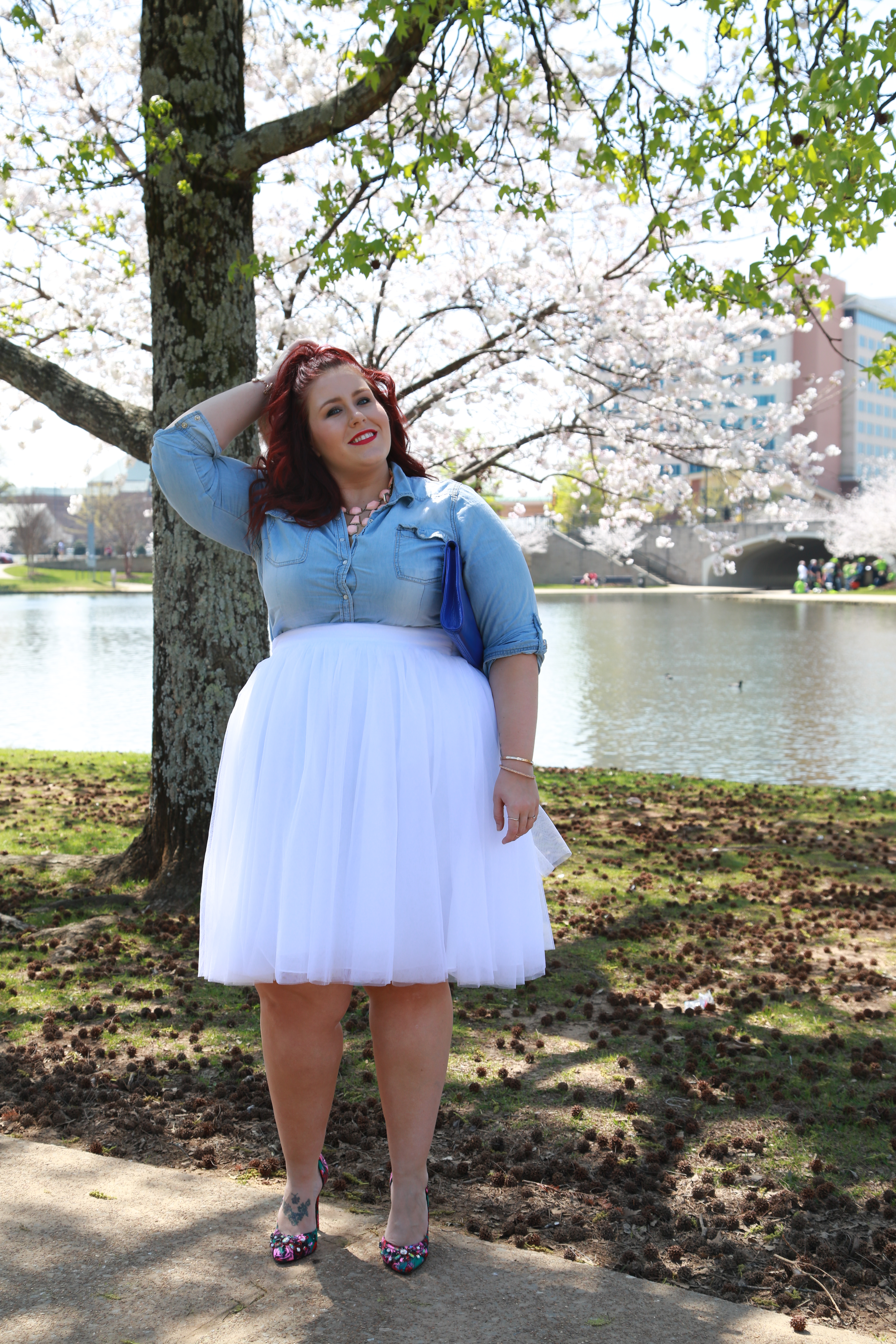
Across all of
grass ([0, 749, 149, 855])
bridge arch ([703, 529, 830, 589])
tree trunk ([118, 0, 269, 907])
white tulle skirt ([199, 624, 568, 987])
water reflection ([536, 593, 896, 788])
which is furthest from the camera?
bridge arch ([703, 529, 830, 589])

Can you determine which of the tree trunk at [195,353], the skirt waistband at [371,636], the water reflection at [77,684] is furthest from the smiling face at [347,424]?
the water reflection at [77,684]

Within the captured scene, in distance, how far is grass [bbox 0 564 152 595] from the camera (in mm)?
62344

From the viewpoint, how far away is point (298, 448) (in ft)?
8.93

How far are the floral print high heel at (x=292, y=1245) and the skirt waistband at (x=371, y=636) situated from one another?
51.5 inches

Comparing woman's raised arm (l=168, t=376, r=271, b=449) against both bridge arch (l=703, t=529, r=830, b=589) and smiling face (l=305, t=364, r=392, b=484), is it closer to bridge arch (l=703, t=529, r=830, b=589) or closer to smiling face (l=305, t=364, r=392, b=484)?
smiling face (l=305, t=364, r=392, b=484)

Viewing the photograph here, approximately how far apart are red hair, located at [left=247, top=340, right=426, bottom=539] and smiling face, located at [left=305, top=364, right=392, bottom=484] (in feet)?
0.07

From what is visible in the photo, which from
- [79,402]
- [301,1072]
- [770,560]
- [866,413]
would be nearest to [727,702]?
[79,402]

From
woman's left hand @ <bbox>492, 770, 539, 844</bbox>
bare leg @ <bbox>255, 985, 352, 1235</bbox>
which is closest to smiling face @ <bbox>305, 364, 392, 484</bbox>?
woman's left hand @ <bbox>492, 770, 539, 844</bbox>

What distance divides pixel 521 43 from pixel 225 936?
5861mm

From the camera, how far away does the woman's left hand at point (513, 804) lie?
2.52 metres

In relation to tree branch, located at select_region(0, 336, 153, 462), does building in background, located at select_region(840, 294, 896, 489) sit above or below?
above

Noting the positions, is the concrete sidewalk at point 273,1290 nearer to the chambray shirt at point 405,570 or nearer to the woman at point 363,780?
the woman at point 363,780

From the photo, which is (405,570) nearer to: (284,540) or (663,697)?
(284,540)

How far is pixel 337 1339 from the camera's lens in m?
2.18
